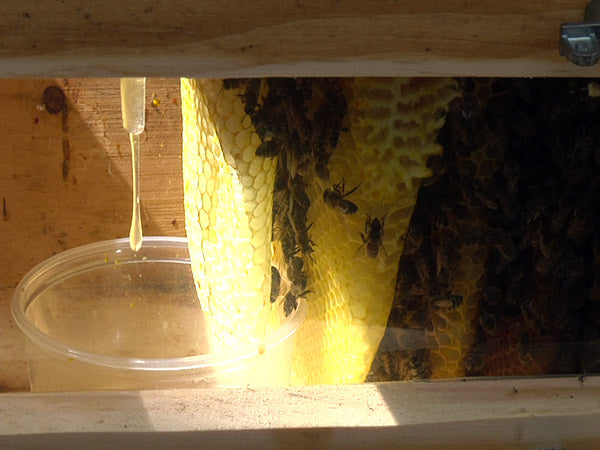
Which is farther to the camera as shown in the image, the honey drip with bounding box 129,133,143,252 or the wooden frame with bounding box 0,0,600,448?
the honey drip with bounding box 129,133,143,252

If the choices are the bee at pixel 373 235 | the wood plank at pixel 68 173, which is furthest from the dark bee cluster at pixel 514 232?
the wood plank at pixel 68 173

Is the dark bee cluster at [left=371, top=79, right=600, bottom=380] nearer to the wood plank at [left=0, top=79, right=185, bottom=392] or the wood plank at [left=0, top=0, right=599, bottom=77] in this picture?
the wood plank at [left=0, top=0, right=599, bottom=77]

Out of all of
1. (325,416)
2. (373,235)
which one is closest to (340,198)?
(373,235)

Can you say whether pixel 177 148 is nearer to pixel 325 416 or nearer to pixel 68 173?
pixel 68 173

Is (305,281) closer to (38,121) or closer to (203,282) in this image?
(203,282)

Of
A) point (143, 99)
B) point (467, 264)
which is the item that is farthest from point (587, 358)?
point (143, 99)

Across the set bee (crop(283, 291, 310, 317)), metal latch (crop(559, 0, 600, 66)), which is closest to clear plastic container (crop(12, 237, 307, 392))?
bee (crop(283, 291, 310, 317))

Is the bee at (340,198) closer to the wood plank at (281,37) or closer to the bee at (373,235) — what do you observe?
the bee at (373,235)
